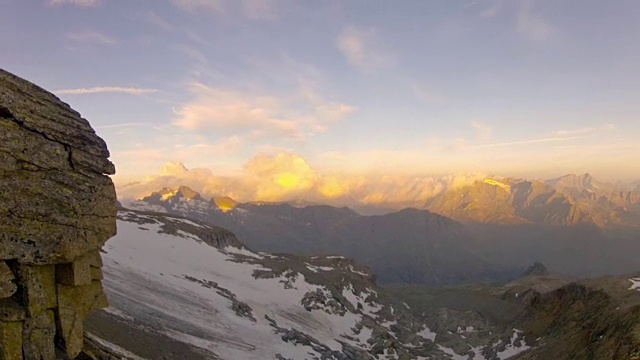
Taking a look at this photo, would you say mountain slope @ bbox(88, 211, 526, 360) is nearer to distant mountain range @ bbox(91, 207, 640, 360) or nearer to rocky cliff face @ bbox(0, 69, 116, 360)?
distant mountain range @ bbox(91, 207, 640, 360)

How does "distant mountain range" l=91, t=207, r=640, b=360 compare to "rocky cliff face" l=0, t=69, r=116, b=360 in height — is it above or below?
below

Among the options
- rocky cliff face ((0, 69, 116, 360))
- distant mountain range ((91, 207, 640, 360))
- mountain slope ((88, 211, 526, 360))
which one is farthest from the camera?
mountain slope ((88, 211, 526, 360))

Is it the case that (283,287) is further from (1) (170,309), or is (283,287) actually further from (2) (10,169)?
(2) (10,169)

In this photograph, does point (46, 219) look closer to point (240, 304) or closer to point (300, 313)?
point (240, 304)

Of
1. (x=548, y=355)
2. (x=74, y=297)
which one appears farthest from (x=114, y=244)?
(x=548, y=355)

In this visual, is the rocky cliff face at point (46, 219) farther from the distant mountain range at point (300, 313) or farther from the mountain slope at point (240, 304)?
the mountain slope at point (240, 304)

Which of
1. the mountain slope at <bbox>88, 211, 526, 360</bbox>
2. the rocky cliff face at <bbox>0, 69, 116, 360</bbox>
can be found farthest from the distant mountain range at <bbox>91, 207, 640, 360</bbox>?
the rocky cliff face at <bbox>0, 69, 116, 360</bbox>

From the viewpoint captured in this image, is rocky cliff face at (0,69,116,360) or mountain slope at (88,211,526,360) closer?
rocky cliff face at (0,69,116,360)

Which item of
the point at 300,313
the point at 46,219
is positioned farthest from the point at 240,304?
the point at 46,219
